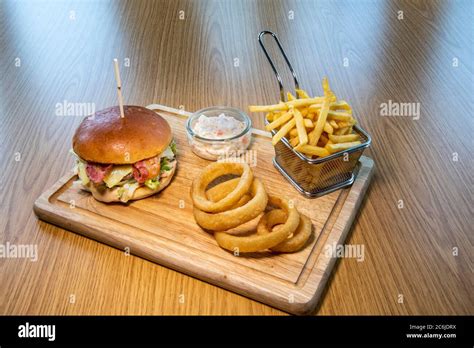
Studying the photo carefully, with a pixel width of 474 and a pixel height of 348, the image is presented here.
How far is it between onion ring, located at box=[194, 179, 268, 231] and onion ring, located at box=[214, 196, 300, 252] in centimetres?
4

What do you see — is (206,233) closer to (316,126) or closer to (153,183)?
(153,183)

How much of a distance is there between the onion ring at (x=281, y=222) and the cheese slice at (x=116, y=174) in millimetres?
672

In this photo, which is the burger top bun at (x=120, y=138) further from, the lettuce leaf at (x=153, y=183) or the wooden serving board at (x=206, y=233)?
the wooden serving board at (x=206, y=233)

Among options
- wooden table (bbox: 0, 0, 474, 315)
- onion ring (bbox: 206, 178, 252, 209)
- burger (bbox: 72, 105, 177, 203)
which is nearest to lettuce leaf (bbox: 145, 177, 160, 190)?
Answer: burger (bbox: 72, 105, 177, 203)

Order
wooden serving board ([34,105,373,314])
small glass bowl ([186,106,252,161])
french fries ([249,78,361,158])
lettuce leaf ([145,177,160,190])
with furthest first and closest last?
1. small glass bowl ([186,106,252,161])
2. lettuce leaf ([145,177,160,190])
3. french fries ([249,78,361,158])
4. wooden serving board ([34,105,373,314])

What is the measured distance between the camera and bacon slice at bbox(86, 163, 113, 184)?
7.07ft

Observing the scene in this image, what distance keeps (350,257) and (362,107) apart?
138cm

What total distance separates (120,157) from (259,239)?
0.76 m

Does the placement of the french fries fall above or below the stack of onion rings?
above

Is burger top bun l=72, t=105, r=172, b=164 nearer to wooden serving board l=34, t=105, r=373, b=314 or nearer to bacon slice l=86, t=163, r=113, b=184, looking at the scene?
bacon slice l=86, t=163, r=113, b=184

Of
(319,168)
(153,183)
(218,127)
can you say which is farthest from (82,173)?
(319,168)

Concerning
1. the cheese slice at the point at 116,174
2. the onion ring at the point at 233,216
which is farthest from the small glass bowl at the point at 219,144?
the onion ring at the point at 233,216

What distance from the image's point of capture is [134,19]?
430cm

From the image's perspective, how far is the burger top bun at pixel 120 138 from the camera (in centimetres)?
214
